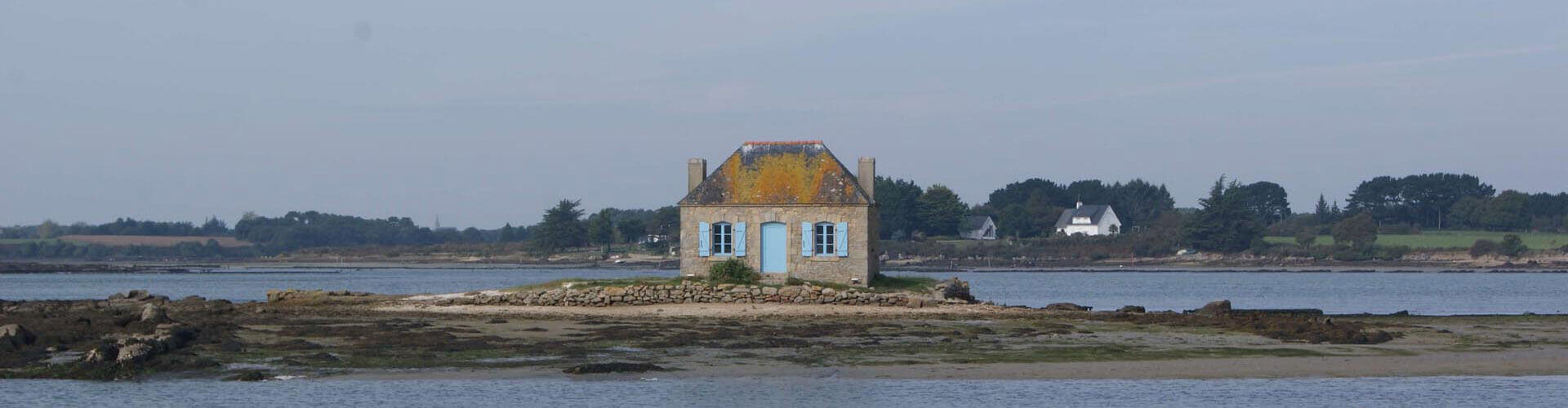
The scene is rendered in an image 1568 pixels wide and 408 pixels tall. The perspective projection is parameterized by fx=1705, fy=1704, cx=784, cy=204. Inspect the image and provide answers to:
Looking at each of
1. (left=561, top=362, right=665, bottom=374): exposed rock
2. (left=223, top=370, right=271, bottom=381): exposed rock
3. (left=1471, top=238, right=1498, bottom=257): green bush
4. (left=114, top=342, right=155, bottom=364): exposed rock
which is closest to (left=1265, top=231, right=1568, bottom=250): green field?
(left=1471, top=238, right=1498, bottom=257): green bush

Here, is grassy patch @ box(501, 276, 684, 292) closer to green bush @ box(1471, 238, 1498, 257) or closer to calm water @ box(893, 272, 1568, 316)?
calm water @ box(893, 272, 1568, 316)

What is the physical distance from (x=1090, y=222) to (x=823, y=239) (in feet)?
335

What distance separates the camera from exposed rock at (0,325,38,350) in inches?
922

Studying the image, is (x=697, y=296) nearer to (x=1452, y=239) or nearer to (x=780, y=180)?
(x=780, y=180)

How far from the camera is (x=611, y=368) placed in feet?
71.7

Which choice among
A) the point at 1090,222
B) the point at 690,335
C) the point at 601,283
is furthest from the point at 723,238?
the point at 1090,222

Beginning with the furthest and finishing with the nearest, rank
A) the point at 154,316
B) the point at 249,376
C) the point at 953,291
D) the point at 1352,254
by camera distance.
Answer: the point at 1352,254 → the point at 953,291 → the point at 154,316 → the point at 249,376

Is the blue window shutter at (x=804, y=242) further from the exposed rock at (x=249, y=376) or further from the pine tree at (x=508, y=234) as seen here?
the pine tree at (x=508, y=234)

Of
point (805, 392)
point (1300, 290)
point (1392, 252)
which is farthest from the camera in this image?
point (1392, 252)

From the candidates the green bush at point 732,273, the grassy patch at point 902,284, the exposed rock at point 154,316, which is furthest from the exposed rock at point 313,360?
the grassy patch at point 902,284

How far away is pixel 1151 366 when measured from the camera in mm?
22766

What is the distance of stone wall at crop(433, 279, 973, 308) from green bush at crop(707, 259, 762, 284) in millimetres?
902

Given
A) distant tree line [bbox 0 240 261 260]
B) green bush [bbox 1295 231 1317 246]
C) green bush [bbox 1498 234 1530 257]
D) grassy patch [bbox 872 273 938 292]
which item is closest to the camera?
grassy patch [bbox 872 273 938 292]

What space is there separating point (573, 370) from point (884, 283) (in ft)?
58.0
